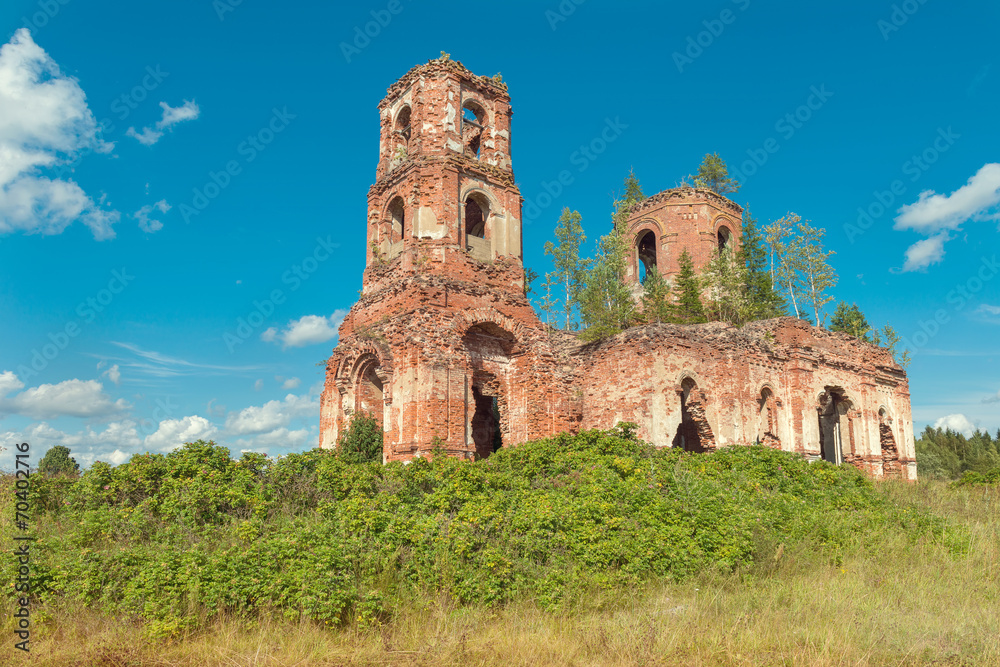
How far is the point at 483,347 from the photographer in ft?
57.5

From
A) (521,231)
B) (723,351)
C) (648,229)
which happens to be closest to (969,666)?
(723,351)

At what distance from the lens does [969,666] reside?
16.7 ft

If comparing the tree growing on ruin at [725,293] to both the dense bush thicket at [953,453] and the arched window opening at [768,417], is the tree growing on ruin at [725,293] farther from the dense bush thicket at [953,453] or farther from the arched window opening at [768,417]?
the dense bush thicket at [953,453]

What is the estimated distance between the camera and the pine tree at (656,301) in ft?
73.8

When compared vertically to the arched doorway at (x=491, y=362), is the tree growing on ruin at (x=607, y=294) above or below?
above

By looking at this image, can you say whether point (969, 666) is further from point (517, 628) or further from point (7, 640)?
point (7, 640)

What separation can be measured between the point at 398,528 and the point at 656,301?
18124mm

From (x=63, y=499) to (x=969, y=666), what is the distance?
35.1 feet

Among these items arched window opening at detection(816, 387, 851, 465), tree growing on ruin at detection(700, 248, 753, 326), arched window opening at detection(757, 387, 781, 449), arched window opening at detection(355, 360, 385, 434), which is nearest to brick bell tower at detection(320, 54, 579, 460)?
arched window opening at detection(355, 360, 385, 434)

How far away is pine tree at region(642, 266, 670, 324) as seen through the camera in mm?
22484

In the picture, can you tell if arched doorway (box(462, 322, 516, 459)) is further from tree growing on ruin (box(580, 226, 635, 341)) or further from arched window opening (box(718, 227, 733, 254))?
arched window opening (box(718, 227, 733, 254))

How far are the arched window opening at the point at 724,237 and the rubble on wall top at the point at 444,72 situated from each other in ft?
46.7

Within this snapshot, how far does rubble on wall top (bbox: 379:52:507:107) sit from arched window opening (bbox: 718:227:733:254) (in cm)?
1423

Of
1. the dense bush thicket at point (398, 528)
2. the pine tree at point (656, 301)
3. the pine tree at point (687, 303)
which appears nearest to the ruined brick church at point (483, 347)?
the pine tree at point (687, 303)
